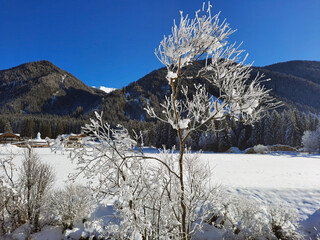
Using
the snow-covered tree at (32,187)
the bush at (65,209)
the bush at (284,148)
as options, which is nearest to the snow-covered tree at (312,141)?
the bush at (284,148)

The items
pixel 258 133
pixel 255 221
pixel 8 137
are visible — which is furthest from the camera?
pixel 258 133

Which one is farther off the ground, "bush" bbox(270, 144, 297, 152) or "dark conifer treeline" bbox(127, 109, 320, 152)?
"dark conifer treeline" bbox(127, 109, 320, 152)

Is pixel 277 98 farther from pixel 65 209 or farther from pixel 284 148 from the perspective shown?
pixel 65 209

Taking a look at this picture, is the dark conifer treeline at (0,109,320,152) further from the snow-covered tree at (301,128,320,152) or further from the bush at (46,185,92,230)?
the bush at (46,185,92,230)

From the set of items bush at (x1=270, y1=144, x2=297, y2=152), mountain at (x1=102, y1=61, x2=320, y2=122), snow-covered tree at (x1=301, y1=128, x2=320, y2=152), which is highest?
mountain at (x1=102, y1=61, x2=320, y2=122)

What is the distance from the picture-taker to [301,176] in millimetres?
14242

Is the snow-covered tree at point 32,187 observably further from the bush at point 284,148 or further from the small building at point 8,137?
the bush at point 284,148

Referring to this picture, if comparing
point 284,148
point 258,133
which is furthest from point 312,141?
point 258,133

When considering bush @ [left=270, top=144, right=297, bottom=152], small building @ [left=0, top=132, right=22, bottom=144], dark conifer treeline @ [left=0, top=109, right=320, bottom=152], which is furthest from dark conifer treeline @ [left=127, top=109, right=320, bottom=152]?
small building @ [left=0, top=132, right=22, bottom=144]

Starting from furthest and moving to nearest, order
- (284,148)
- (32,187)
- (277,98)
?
(277,98)
(284,148)
(32,187)

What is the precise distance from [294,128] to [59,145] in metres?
56.0

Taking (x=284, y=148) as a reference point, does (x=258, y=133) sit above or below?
above

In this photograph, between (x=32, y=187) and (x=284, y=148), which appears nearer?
(x=32, y=187)

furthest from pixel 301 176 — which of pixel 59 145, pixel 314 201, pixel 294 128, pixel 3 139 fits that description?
pixel 3 139
